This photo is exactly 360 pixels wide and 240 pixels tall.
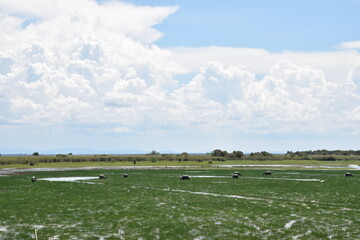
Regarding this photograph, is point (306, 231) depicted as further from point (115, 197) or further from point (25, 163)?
point (25, 163)

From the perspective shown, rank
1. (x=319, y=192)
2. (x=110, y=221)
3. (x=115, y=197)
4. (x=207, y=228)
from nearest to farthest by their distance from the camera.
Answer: (x=207, y=228) < (x=110, y=221) < (x=115, y=197) < (x=319, y=192)

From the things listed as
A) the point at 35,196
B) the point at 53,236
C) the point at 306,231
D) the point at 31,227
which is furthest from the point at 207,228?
the point at 35,196

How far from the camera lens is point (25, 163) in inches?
4951

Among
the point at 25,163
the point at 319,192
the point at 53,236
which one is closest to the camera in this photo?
the point at 53,236

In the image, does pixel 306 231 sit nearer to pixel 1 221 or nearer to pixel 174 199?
pixel 174 199

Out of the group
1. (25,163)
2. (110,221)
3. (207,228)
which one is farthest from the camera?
(25,163)

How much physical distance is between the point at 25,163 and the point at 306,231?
377 ft

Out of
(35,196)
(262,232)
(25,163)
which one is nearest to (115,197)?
(35,196)

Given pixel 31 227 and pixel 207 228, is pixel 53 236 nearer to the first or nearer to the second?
pixel 31 227

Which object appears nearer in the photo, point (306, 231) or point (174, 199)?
point (306, 231)

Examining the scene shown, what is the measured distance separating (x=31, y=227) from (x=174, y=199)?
15319 millimetres

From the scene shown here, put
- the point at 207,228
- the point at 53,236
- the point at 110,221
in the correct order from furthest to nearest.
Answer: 1. the point at 110,221
2. the point at 207,228
3. the point at 53,236

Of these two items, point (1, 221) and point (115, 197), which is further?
point (115, 197)

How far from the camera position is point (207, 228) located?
25234mm
